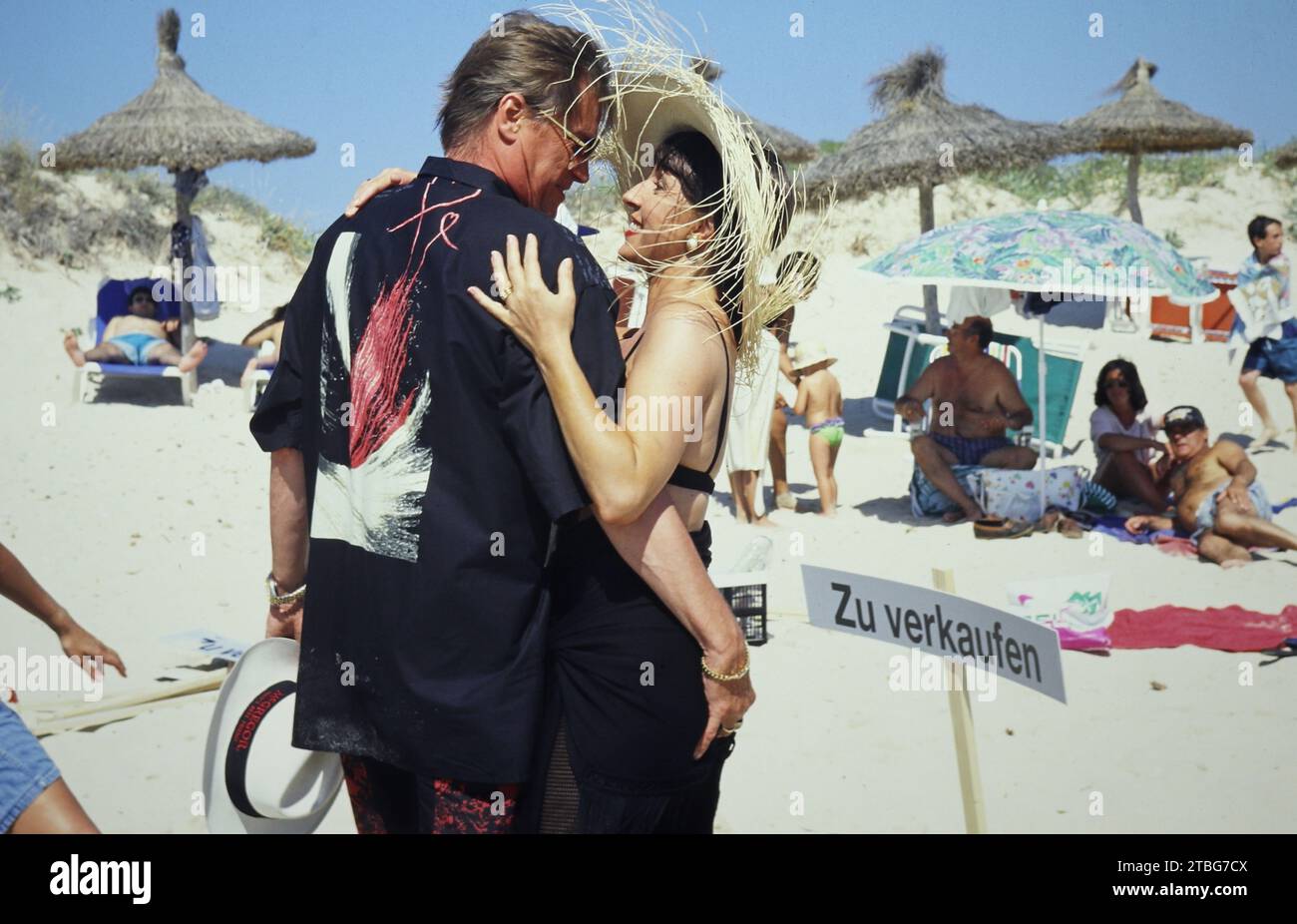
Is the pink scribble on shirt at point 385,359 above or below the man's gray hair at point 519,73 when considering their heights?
below

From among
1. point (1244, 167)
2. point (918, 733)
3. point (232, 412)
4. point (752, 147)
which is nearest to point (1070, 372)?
point (918, 733)

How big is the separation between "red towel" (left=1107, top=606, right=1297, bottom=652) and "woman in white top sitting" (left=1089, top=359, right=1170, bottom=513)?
2007mm

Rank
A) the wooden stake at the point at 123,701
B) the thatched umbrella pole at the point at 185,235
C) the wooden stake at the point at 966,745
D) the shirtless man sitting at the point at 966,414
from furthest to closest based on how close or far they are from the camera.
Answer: the thatched umbrella pole at the point at 185,235 → the shirtless man sitting at the point at 966,414 → the wooden stake at the point at 123,701 → the wooden stake at the point at 966,745

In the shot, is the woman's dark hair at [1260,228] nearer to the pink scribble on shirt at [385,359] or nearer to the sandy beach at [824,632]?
the sandy beach at [824,632]

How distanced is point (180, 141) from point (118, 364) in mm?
2480

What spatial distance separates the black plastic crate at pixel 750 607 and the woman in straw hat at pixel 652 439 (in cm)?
274

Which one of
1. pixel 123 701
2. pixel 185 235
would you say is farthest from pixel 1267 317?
A: pixel 185 235

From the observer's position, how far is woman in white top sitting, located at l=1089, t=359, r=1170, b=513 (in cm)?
676

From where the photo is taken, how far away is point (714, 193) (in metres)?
1.67

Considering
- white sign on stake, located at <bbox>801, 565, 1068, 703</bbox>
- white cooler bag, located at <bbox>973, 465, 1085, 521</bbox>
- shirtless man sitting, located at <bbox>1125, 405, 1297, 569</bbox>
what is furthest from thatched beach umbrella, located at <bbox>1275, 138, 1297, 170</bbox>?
white sign on stake, located at <bbox>801, 565, 1068, 703</bbox>

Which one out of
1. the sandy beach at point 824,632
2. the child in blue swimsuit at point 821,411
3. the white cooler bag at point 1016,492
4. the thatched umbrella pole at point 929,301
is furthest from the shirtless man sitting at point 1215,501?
the thatched umbrella pole at point 929,301

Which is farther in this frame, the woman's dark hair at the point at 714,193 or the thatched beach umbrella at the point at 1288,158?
the thatched beach umbrella at the point at 1288,158

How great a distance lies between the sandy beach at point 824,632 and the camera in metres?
3.21

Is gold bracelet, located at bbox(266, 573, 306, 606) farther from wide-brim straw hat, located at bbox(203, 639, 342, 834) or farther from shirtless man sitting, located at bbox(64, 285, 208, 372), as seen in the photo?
shirtless man sitting, located at bbox(64, 285, 208, 372)
